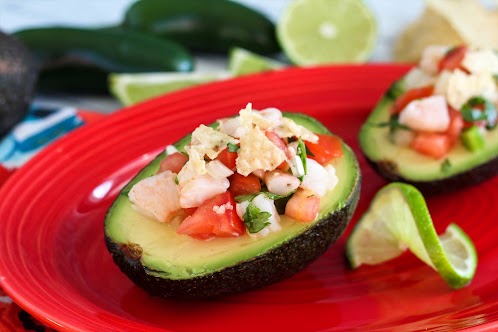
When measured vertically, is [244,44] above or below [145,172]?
below

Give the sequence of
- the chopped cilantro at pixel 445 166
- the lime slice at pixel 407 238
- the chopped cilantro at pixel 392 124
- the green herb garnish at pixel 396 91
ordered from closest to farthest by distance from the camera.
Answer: the lime slice at pixel 407 238, the chopped cilantro at pixel 445 166, the chopped cilantro at pixel 392 124, the green herb garnish at pixel 396 91

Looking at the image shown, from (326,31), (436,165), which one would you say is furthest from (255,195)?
(326,31)

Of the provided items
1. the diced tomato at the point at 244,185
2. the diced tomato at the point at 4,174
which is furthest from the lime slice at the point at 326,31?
the diced tomato at the point at 244,185

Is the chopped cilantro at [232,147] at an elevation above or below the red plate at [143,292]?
above

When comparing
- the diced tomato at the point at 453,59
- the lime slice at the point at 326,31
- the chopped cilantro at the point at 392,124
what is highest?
the diced tomato at the point at 453,59

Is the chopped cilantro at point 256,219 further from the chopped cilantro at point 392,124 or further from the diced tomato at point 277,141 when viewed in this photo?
the chopped cilantro at point 392,124

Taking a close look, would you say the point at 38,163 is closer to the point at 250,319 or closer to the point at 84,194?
the point at 84,194

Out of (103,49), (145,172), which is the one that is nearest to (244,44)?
(103,49)
